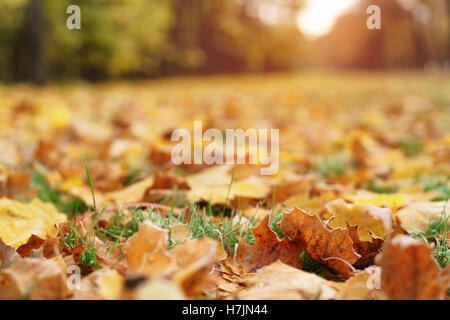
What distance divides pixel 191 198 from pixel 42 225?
43 cm

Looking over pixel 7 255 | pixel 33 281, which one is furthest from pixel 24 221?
pixel 33 281

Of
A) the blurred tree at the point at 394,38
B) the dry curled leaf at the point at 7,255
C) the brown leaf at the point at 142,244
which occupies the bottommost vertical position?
the dry curled leaf at the point at 7,255

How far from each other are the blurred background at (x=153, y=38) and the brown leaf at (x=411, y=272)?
4.07m

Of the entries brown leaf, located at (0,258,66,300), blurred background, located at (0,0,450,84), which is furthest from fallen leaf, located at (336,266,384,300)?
blurred background, located at (0,0,450,84)

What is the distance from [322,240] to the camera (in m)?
0.97

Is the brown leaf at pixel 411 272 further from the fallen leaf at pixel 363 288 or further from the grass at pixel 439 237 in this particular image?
the grass at pixel 439 237

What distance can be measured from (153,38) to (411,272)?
1450 centimetres

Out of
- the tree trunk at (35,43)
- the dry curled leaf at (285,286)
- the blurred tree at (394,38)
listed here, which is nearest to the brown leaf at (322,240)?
the dry curled leaf at (285,286)

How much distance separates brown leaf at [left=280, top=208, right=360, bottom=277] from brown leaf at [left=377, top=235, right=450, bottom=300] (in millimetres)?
188

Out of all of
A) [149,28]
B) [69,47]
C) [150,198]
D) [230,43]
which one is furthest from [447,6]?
[150,198]

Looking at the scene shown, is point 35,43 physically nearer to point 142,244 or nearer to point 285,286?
point 142,244

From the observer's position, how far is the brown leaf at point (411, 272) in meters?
0.72

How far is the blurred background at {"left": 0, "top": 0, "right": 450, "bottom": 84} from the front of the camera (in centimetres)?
1080
